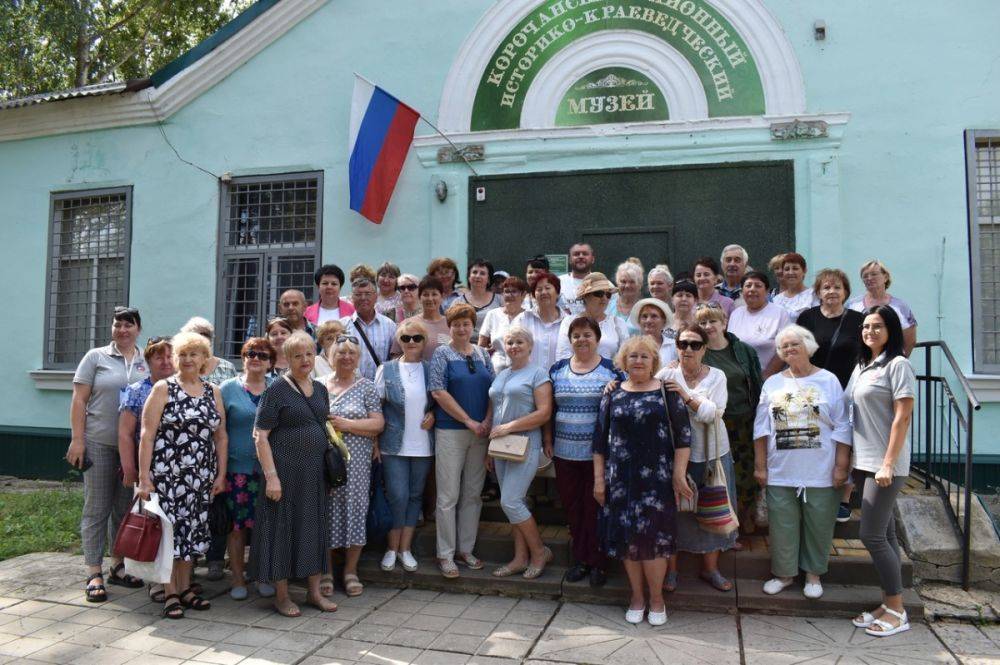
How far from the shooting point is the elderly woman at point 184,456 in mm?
4301

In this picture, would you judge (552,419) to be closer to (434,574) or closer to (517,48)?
(434,574)

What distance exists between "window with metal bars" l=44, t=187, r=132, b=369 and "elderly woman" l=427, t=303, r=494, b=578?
5.92 metres

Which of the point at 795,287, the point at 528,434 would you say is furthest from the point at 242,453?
the point at 795,287

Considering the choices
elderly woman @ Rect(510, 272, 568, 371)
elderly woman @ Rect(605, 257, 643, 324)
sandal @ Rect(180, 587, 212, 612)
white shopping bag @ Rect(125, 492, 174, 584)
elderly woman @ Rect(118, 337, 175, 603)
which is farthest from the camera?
elderly woman @ Rect(605, 257, 643, 324)

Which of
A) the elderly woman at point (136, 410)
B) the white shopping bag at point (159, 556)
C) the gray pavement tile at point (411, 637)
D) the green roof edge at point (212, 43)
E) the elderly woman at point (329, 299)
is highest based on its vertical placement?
the green roof edge at point (212, 43)

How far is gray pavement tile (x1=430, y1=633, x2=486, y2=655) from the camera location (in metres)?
3.88

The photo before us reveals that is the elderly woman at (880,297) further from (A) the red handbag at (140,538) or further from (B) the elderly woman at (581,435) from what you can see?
(A) the red handbag at (140,538)

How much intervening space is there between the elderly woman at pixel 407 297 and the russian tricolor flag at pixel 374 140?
2052 mm

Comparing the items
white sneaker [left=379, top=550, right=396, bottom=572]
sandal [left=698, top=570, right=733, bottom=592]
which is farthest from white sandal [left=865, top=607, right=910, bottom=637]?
white sneaker [left=379, top=550, right=396, bottom=572]

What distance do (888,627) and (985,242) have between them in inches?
168

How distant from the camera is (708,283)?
5.53m

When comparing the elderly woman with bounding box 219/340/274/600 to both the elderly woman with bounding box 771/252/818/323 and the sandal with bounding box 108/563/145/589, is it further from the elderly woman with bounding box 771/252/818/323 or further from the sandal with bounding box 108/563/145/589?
the elderly woman with bounding box 771/252/818/323

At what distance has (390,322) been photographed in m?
5.74

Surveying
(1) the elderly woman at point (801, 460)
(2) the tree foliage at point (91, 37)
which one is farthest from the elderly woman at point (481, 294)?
(2) the tree foliage at point (91, 37)
